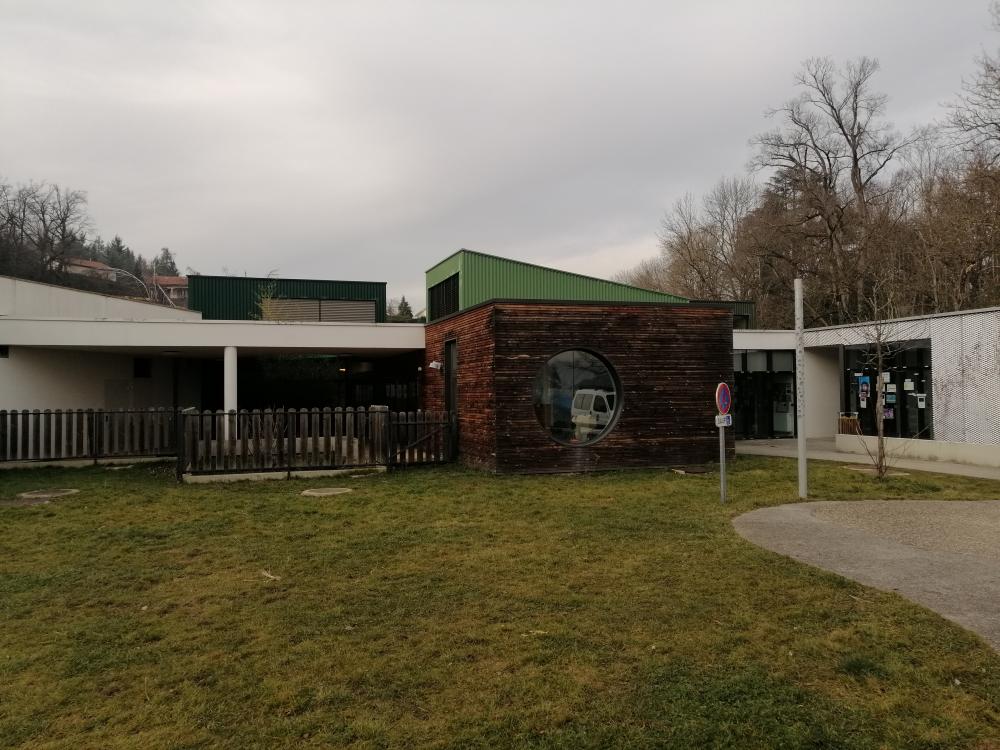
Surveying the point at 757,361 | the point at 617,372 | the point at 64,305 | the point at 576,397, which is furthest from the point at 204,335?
the point at 757,361

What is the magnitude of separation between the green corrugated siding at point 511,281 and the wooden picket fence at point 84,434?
807 cm

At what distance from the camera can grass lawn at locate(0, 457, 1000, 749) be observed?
3184mm

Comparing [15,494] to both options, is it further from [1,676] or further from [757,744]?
[757,744]

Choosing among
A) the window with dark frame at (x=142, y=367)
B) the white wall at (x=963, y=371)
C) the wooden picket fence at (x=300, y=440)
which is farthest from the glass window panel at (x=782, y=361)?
the window with dark frame at (x=142, y=367)

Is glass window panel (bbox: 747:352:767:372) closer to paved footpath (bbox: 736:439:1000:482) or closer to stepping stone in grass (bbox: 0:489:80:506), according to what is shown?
paved footpath (bbox: 736:439:1000:482)

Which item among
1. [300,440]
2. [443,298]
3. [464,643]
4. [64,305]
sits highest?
[443,298]

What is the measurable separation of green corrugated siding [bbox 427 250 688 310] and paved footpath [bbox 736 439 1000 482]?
4.63 m

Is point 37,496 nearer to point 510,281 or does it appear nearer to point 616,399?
point 616,399

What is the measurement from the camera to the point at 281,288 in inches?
998

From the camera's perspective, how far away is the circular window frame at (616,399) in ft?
41.6

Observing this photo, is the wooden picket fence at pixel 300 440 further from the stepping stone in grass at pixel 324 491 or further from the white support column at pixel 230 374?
the white support column at pixel 230 374

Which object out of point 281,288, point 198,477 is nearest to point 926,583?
point 198,477

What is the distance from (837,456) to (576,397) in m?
7.32

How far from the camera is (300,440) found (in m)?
12.6
